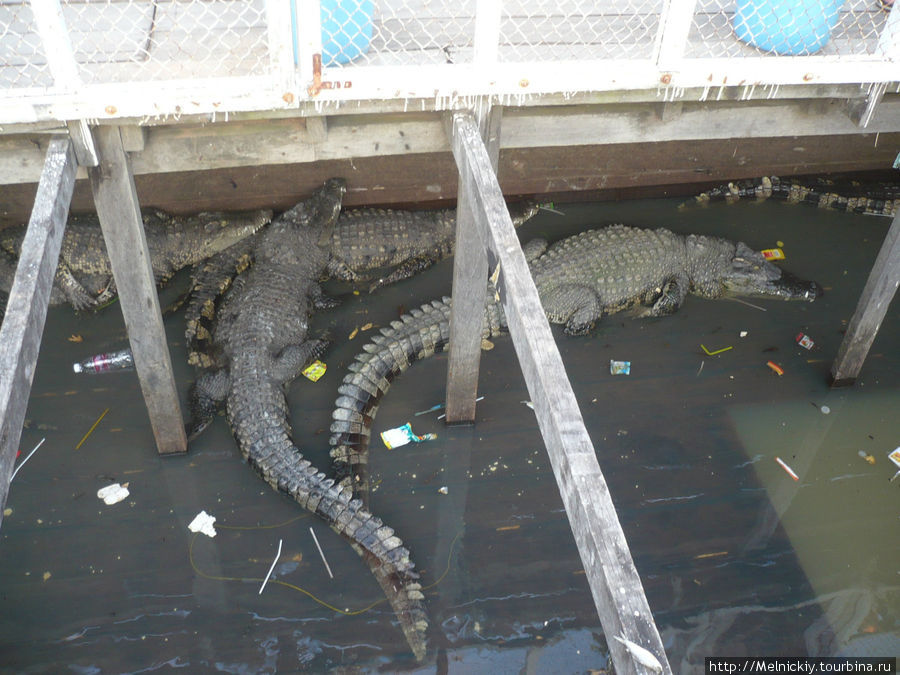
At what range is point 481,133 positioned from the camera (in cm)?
308

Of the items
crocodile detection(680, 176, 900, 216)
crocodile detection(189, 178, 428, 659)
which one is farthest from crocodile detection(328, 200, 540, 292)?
crocodile detection(680, 176, 900, 216)

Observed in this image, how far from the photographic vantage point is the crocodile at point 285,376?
3.54 meters

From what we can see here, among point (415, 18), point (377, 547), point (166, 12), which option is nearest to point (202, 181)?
point (166, 12)

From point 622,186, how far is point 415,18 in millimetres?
3134

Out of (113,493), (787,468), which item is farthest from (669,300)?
(113,493)

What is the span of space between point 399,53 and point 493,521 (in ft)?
7.72

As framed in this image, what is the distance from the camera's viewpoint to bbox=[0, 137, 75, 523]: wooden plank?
1.97m

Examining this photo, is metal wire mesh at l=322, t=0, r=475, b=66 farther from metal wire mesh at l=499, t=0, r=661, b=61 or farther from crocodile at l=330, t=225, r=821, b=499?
crocodile at l=330, t=225, r=821, b=499

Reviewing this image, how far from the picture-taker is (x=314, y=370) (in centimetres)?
455

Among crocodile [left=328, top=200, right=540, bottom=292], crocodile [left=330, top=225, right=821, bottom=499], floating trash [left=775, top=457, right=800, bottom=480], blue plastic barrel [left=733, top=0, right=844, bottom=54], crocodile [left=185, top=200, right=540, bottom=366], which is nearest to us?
blue plastic barrel [left=733, top=0, right=844, bottom=54]

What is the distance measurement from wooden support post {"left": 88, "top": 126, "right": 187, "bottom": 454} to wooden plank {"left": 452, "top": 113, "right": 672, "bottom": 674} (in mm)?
1387

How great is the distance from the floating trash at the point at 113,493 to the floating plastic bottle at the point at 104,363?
838mm

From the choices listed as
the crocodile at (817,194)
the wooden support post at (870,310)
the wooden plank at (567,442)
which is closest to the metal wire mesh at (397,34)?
the wooden plank at (567,442)

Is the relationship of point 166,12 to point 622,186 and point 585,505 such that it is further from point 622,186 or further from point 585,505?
point 622,186
